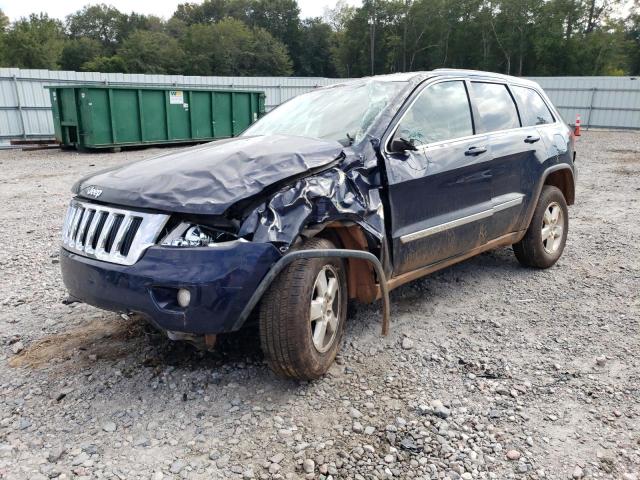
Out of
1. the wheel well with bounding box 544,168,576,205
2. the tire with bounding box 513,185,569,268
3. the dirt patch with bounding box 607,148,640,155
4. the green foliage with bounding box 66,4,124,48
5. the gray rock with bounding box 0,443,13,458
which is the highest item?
the green foliage with bounding box 66,4,124,48

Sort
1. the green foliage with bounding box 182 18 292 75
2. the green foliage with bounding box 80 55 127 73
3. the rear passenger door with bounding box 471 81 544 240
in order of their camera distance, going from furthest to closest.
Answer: the green foliage with bounding box 182 18 292 75 < the green foliage with bounding box 80 55 127 73 < the rear passenger door with bounding box 471 81 544 240

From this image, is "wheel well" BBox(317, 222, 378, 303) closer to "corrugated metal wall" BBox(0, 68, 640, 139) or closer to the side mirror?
the side mirror

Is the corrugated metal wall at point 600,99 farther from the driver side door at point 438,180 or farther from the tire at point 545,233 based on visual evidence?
the driver side door at point 438,180

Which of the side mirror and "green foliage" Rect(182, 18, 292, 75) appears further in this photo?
"green foliage" Rect(182, 18, 292, 75)

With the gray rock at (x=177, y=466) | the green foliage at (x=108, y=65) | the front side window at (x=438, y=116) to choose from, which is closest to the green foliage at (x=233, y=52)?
the green foliage at (x=108, y=65)

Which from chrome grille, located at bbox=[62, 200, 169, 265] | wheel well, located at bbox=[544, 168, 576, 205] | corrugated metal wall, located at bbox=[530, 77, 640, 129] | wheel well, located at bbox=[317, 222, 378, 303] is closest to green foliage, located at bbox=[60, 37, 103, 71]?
corrugated metal wall, located at bbox=[530, 77, 640, 129]

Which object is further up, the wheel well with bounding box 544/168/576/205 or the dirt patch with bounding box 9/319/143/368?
the wheel well with bounding box 544/168/576/205

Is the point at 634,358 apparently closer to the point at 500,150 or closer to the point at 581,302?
the point at 581,302

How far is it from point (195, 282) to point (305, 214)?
2.18ft

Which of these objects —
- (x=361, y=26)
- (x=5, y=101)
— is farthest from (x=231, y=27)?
(x=5, y=101)

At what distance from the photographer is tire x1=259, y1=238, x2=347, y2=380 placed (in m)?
2.72

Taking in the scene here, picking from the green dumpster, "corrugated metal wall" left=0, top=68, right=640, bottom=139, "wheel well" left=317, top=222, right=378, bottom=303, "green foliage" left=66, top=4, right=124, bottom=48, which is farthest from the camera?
"green foliage" left=66, top=4, right=124, bottom=48

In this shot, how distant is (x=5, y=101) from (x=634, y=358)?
719 inches

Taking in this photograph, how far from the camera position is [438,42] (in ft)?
192
